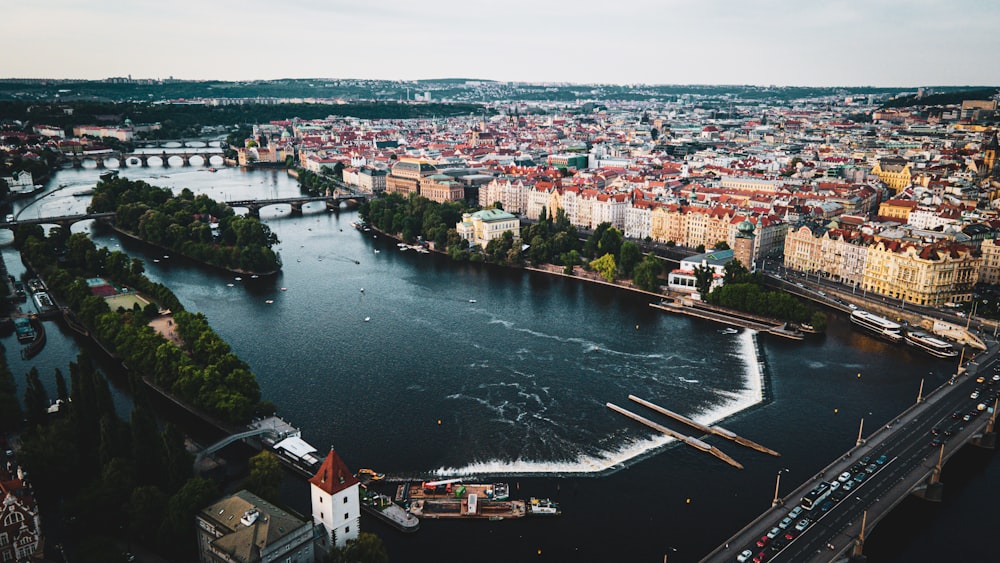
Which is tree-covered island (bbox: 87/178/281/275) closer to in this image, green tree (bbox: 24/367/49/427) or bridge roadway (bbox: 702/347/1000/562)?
green tree (bbox: 24/367/49/427)

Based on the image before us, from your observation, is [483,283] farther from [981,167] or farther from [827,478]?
[981,167]

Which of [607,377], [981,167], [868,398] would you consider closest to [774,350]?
[868,398]

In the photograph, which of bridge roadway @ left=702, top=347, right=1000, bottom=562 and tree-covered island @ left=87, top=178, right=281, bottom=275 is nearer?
bridge roadway @ left=702, top=347, right=1000, bottom=562

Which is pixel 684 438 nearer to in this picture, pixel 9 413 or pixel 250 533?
pixel 250 533

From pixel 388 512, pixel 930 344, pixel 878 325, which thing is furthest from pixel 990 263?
pixel 388 512

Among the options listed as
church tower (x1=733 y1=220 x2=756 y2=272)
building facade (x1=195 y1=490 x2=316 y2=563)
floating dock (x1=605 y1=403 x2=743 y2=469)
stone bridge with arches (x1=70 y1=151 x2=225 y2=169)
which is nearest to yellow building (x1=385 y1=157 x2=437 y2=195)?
church tower (x1=733 y1=220 x2=756 y2=272)

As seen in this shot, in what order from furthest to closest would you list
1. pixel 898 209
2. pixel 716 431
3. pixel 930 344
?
pixel 898 209 < pixel 930 344 < pixel 716 431

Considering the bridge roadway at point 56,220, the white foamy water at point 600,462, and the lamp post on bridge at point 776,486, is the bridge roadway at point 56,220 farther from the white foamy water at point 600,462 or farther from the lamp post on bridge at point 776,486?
the lamp post on bridge at point 776,486
